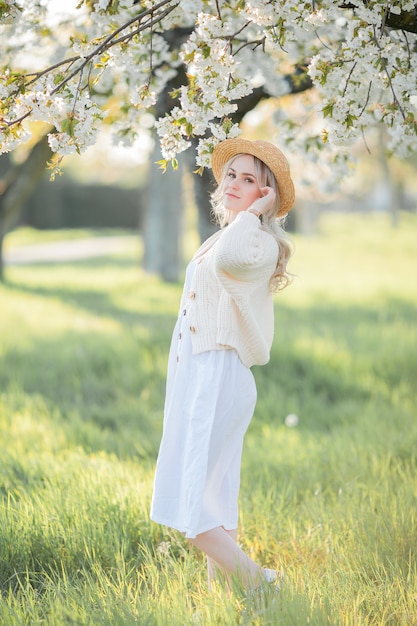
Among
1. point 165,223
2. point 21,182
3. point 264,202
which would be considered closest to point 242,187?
point 264,202

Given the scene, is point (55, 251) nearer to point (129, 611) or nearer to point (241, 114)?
point (241, 114)

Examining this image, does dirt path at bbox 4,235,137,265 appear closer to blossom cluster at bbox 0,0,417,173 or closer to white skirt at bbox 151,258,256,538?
blossom cluster at bbox 0,0,417,173

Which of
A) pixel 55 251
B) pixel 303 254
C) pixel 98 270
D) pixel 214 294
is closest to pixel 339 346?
pixel 214 294

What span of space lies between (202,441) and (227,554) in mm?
450

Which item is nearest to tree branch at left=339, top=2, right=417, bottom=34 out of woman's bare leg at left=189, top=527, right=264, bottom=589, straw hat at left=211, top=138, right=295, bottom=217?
straw hat at left=211, top=138, right=295, bottom=217

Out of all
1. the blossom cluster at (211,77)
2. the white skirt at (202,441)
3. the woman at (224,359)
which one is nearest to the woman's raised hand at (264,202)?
the woman at (224,359)

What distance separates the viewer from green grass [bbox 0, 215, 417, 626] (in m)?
2.70

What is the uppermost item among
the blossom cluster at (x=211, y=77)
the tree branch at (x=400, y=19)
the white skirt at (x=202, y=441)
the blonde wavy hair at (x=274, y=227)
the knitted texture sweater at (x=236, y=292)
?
the tree branch at (x=400, y=19)

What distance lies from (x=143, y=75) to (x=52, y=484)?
2.31 m

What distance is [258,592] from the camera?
263 cm

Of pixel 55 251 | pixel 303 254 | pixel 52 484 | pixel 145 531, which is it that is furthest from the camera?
pixel 55 251

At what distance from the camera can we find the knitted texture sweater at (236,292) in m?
2.61

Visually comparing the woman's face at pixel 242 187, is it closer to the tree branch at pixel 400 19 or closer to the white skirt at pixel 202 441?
the white skirt at pixel 202 441

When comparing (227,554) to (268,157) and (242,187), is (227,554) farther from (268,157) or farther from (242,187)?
(268,157)
